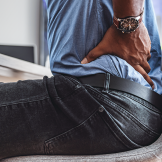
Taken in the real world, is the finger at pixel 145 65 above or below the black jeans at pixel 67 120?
above

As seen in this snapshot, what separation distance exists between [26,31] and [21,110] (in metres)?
2.07

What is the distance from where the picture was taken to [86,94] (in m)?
0.37

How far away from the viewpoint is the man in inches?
13.3

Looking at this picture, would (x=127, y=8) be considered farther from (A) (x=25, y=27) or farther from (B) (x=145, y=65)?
(A) (x=25, y=27)

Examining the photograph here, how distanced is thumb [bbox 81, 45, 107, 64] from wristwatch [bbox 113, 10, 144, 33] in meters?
0.07

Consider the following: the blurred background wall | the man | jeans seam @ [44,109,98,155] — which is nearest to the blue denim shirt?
the man

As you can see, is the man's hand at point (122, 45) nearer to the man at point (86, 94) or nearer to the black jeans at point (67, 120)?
the man at point (86, 94)

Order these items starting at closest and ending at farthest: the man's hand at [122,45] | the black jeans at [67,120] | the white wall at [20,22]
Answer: the black jeans at [67,120] < the man's hand at [122,45] < the white wall at [20,22]

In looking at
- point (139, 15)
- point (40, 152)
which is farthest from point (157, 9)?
point (40, 152)

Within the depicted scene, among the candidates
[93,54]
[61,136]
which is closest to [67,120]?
[61,136]

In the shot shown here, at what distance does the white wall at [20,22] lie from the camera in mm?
1883

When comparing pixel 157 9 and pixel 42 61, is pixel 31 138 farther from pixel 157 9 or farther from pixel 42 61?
pixel 157 9

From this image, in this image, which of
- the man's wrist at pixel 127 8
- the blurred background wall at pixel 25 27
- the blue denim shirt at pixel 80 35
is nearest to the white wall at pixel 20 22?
the blurred background wall at pixel 25 27

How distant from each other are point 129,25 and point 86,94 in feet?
0.69
